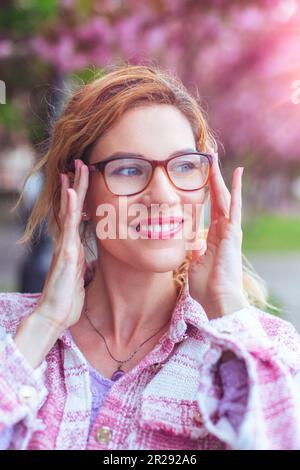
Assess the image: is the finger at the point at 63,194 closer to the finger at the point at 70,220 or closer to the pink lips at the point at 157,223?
the finger at the point at 70,220

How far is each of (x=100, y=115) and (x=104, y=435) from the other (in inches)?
36.2

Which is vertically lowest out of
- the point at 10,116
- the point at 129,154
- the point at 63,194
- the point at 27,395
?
the point at 27,395

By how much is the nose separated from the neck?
0.28 m

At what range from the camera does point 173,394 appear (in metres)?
1.76

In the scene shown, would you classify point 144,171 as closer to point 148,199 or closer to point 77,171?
point 148,199

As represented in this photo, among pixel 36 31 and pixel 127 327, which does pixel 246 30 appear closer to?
pixel 36 31

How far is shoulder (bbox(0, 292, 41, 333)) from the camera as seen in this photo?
2066 millimetres

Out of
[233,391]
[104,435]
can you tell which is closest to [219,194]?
[233,391]

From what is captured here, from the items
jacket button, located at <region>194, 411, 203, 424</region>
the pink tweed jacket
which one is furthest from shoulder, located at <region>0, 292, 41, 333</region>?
jacket button, located at <region>194, 411, 203, 424</region>

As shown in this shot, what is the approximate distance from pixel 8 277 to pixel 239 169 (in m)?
9.33

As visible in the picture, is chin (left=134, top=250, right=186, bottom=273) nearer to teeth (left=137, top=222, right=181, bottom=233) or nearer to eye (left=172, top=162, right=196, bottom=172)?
teeth (left=137, top=222, right=181, bottom=233)

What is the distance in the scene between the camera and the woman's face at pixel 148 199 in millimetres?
1821

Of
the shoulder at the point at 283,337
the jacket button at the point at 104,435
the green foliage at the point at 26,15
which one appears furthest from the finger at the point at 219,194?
the green foliage at the point at 26,15

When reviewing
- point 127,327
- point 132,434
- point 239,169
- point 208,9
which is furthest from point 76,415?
point 208,9
